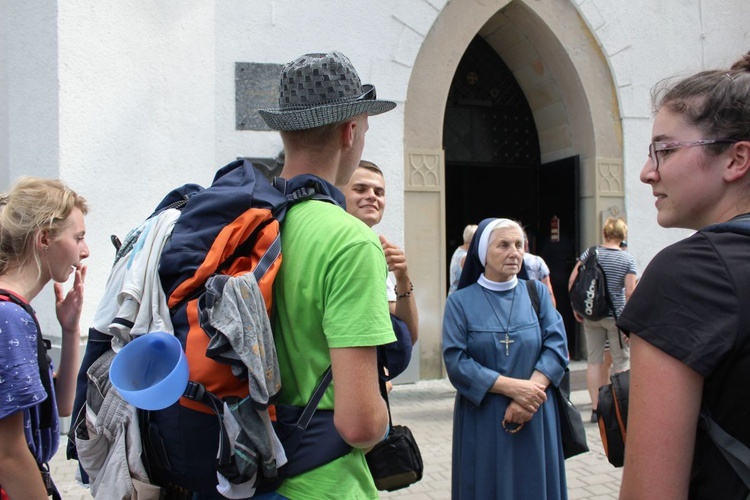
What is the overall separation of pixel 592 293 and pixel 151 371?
16.6ft

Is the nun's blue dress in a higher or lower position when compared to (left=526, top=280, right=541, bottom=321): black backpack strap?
lower

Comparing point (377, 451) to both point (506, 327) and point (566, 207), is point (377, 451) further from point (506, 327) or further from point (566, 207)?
point (566, 207)

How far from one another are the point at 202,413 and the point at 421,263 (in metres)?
5.99

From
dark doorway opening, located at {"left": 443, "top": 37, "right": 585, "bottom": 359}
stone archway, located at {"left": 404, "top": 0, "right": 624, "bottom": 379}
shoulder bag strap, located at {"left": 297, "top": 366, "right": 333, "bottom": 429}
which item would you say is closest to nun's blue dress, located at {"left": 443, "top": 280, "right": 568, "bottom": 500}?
shoulder bag strap, located at {"left": 297, "top": 366, "right": 333, "bottom": 429}

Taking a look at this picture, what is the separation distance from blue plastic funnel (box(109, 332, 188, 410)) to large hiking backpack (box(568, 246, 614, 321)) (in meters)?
5.05

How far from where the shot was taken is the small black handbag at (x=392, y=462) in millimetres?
2076

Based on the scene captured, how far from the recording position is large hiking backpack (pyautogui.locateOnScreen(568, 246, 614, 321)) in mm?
5734

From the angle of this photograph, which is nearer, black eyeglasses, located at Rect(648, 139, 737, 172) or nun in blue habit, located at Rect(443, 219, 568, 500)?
black eyeglasses, located at Rect(648, 139, 737, 172)

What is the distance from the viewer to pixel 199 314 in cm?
133

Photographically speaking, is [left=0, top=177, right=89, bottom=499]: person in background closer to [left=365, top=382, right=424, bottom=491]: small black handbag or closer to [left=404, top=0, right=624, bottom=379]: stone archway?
[left=365, top=382, right=424, bottom=491]: small black handbag

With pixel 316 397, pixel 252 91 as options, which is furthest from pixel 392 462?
pixel 252 91

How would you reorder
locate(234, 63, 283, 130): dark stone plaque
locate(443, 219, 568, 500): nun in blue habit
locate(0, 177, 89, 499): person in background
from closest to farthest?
locate(0, 177, 89, 499): person in background → locate(443, 219, 568, 500): nun in blue habit → locate(234, 63, 283, 130): dark stone plaque

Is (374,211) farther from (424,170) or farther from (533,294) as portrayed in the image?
(424,170)

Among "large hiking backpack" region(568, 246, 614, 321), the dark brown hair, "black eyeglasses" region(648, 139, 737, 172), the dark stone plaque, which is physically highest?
the dark stone plaque
